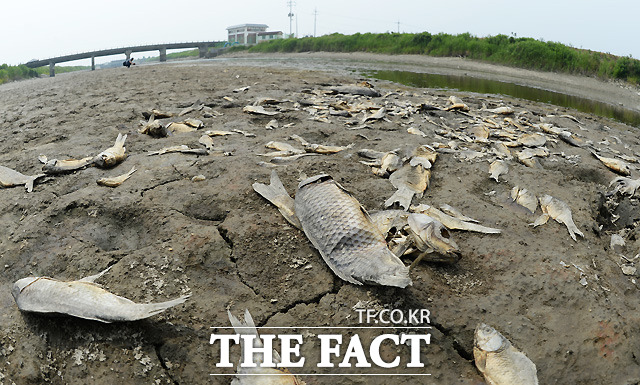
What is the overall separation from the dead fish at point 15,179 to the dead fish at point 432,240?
3067mm

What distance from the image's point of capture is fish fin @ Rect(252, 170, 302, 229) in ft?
9.29

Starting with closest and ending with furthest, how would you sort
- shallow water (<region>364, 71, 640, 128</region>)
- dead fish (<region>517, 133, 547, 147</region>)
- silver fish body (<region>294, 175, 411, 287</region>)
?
Result: silver fish body (<region>294, 175, 411, 287</region>) → dead fish (<region>517, 133, 547, 147</region>) → shallow water (<region>364, 71, 640, 128</region>)

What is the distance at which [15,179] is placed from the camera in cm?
362

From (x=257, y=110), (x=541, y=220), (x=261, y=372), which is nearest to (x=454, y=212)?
(x=541, y=220)

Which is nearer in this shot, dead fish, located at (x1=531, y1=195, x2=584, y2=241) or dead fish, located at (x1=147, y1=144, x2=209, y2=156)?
dead fish, located at (x1=531, y1=195, x2=584, y2=241)

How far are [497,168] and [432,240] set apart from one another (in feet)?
6.05

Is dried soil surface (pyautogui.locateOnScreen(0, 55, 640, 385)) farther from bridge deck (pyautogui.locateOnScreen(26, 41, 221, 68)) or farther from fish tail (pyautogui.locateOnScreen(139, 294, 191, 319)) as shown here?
bridge deck (pyautogui.locateOnScreen(26, 41, 221, 68))

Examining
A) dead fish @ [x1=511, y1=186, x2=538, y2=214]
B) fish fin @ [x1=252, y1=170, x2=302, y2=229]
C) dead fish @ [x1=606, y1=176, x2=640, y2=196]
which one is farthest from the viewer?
dead fish @ [x1=606, y1=176, x2=640, y2=196]

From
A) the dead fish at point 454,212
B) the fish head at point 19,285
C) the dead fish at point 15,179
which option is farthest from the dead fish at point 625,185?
the dead fish at point 15,179

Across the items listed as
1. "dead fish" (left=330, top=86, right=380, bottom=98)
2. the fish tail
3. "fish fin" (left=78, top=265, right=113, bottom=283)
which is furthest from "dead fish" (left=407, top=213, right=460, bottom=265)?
"dead fish" (left=330, top=86, right=380, bottom=98)

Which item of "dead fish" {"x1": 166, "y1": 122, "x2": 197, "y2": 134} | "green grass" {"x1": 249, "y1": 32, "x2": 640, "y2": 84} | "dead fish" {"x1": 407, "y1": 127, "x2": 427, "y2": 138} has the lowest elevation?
"dead fish" {"x1": 407, "y1": 127, "x2": 427, "y2": 138}

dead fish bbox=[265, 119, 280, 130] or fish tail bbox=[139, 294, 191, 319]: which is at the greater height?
dead fish bbox=[265, 119, 280, 130]

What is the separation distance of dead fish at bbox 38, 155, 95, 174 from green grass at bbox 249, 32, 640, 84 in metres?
15.7

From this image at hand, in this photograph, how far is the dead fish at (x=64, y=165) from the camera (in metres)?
3.74
